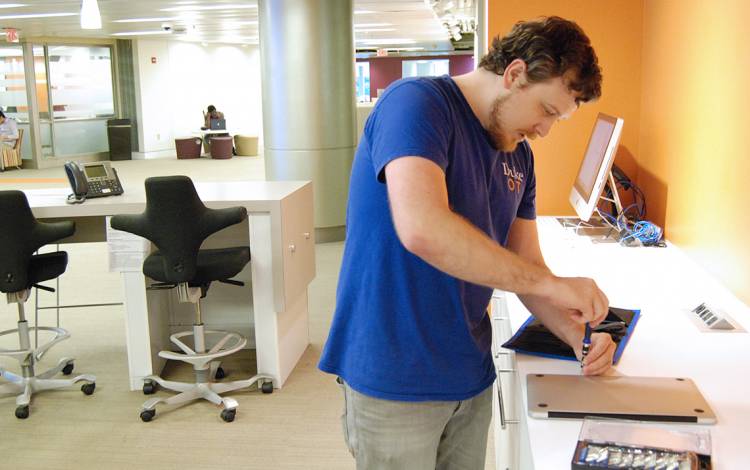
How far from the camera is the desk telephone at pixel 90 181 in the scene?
3975mm

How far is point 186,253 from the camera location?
3525mm

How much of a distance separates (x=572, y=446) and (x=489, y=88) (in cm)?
67

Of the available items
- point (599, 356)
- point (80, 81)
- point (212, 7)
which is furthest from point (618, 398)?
point (80, 81)

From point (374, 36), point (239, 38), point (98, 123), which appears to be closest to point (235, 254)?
point (98, 123)

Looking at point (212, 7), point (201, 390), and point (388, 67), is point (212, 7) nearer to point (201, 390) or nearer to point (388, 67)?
point (201, 390)

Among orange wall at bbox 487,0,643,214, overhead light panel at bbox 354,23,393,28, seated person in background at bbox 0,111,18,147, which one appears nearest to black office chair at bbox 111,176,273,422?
orange wall at bbox 487,0,643,214

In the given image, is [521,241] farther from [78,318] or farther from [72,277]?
[72,277]

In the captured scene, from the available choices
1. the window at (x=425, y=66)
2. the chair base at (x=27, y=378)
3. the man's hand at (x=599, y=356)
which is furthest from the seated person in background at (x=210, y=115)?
the man's hand at (x=599, y=356)

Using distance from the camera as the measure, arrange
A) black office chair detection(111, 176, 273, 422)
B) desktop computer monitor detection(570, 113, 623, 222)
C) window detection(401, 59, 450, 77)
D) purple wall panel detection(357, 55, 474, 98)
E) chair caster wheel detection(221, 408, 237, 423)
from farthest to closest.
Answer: window detection(401, 59, 450, 77), purple wall panel detection(357, 55, 474, 98), chair caster wheel detection(221, 408, 237, 423), black office chair detection(111, 176, 273, 422), desktop computer monitor detection(570, 113, 623, 222)

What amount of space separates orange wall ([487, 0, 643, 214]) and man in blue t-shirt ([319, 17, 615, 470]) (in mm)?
2517

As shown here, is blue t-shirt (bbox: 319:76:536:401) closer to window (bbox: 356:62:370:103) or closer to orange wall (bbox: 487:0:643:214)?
orange wall (bbox: 487:0:643:214)

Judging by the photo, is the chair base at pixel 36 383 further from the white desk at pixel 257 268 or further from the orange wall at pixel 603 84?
the orange wall at pixel 603 84

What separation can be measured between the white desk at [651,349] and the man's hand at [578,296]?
21 cm

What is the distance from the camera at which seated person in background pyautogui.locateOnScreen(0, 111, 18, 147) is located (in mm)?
14141
